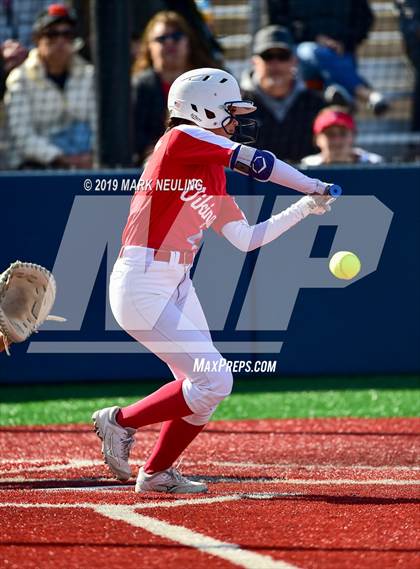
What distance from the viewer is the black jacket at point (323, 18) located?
10125 mm

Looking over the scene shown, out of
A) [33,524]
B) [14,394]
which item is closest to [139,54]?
[14,394]

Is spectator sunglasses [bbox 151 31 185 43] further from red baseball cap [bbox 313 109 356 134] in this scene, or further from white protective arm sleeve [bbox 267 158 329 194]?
white protective arm sleeve [bbox 267 158 329 194]

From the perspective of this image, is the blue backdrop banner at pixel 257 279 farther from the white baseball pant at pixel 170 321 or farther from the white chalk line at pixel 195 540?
the white chalk line at pixel 195 540

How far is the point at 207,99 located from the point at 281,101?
4.28 m

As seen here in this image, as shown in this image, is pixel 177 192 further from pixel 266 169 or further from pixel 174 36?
pixel 174 36

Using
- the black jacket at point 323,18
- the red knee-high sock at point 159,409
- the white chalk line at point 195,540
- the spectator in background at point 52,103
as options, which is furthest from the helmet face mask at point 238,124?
the black jacket at point 323,18

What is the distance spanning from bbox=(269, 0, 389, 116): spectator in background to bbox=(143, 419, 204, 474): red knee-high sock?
522 cm

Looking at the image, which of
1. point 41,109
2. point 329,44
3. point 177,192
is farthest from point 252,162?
point 329,44

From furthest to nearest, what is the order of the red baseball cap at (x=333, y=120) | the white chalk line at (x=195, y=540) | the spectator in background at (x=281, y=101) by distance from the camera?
the spectator in background at (x=281, y=101) → the red baseball cap at (x=333, y=120) → the white chalk line at (x=195, y=540)

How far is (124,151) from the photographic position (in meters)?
8.54

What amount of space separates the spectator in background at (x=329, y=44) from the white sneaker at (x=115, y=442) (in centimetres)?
520

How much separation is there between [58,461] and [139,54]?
4.49 m

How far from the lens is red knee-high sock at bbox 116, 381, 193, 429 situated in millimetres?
5207

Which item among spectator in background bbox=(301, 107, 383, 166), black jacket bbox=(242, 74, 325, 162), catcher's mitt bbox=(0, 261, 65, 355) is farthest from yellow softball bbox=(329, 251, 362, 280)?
black jacket bbox=(242, 74, 325, 162)
